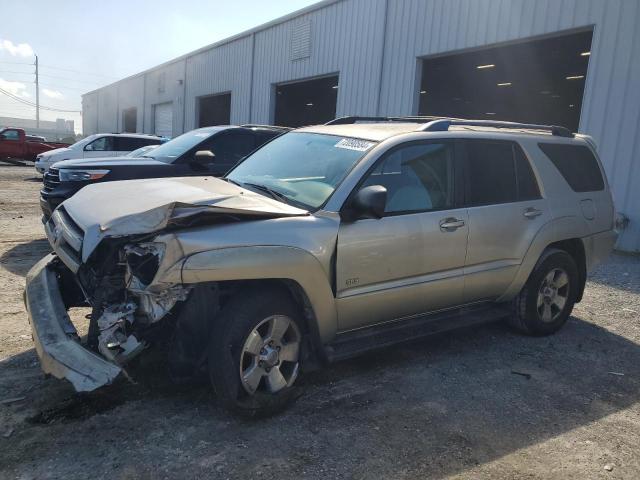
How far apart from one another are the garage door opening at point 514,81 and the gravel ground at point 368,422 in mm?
8314

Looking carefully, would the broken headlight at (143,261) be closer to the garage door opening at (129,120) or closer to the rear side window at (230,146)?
the rear side window at (230,146)

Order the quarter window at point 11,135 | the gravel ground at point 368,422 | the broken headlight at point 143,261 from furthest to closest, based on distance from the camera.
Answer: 1. the quarter window at point 11,135
2. the broken headlight at point 143,261
3. the gravel ground at point 368,422

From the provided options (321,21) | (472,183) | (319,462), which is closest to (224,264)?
(319,462)

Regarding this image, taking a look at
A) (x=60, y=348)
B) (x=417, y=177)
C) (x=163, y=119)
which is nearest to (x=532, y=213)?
(x=417, y=177)

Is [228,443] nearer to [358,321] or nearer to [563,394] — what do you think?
[358,321]

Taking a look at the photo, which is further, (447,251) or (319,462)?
(447,251)

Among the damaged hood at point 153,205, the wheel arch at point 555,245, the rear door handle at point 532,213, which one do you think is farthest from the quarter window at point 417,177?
the wheel arch at point 555,245

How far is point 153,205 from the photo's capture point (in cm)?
323

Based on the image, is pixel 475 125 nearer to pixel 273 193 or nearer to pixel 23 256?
pixel 273 193

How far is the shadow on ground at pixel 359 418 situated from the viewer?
281cm

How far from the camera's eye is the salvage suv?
2969mm

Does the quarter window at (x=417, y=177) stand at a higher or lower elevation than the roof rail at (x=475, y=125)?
lower

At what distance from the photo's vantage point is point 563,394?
12.6 ft

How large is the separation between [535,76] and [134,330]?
18302 mm
